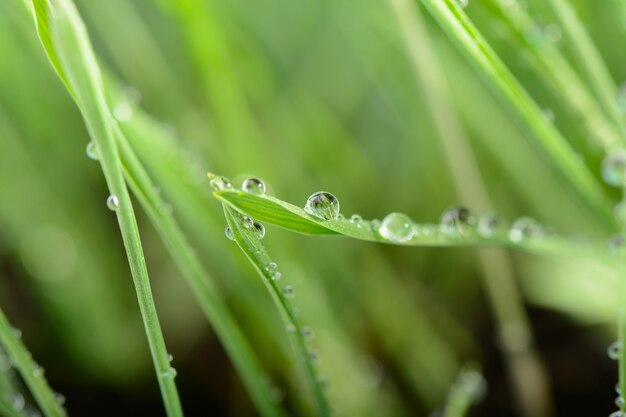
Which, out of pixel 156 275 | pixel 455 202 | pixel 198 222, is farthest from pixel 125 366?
pixel 455 202

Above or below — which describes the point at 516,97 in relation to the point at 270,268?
above

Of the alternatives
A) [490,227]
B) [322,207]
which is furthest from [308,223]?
[490,227]

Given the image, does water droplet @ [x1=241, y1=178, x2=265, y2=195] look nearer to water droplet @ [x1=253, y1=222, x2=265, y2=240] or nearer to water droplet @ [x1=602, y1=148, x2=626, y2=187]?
water droplet @ [x1=253, y1=222, x2=265, y2=240]

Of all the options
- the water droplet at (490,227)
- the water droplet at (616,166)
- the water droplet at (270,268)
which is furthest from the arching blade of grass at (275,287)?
the water droplet at (616,166)

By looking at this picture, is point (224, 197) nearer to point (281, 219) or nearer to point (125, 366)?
point (281, 219)

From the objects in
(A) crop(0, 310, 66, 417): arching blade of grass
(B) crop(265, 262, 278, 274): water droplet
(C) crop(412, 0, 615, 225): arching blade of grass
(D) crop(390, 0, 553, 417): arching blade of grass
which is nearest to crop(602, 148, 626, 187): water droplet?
(C) crop(412, 0, 615, 225): arching blade of grass

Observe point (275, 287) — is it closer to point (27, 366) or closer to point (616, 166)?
point (27, 366)

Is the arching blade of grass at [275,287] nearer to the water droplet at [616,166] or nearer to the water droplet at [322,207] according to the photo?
the water droplet at [322,207]
